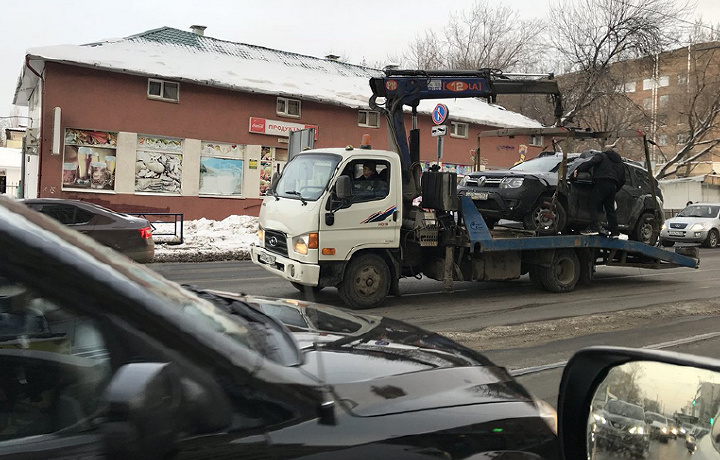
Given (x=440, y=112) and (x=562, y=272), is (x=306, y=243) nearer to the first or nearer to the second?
(x=562, y=272)

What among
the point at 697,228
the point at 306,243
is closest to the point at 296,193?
the point at 306,243

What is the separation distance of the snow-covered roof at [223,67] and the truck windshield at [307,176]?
15.1m

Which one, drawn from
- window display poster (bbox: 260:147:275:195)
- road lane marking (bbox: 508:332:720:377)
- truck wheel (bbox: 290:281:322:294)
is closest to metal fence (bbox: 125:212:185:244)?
window display poster (bbox: 260:147:275:195)

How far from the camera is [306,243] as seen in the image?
8.58m

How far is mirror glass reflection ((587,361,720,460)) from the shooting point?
4.89 feet

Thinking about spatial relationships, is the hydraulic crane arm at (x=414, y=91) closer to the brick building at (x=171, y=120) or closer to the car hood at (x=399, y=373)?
the car hood at (x=399, y=373)

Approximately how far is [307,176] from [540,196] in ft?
14.6

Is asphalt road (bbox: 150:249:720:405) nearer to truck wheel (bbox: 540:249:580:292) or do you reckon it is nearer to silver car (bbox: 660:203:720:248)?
truck wheel (bbox: 540:249:580:292)

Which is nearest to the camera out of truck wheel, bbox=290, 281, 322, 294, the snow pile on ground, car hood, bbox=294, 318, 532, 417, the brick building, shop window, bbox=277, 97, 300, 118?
car hood, bbox=294, 318, 532, 417

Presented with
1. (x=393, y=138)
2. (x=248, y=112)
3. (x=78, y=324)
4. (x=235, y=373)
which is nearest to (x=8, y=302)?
(x=78, y=324)

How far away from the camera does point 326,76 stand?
102ft

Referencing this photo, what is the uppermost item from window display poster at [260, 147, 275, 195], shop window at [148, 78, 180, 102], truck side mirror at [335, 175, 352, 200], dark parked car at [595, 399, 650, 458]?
shop window at [148, 78, 180, 102]

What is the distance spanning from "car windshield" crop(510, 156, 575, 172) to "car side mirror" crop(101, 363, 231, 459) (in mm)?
10886

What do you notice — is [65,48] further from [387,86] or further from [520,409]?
[520,409]
